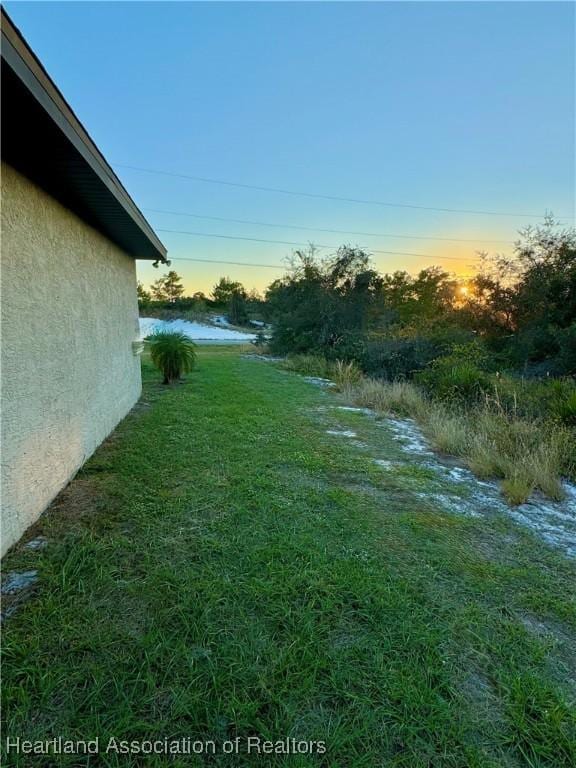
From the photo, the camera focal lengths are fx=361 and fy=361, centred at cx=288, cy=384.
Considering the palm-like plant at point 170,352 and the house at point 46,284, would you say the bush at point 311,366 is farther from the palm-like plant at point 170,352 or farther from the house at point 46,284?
the house at point 46,284

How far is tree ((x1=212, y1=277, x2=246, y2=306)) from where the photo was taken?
45.1 meters

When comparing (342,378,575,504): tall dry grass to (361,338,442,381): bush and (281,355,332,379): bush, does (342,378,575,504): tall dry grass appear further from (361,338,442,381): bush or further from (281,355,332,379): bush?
(281,355,332,379): bush

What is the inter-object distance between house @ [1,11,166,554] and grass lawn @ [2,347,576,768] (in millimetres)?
447

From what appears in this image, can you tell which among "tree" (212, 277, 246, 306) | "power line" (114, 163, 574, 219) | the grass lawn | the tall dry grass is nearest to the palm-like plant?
the tall dry grass

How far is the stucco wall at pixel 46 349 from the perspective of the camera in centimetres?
219

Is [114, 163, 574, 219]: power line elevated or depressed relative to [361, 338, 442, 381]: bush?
elevated

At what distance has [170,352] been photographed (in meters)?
8.04

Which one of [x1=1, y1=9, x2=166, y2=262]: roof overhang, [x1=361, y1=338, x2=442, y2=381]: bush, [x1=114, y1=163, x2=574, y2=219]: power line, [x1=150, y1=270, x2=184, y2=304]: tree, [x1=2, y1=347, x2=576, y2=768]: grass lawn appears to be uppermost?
[x1=114, y1=163, x2=574, y2=219]: power line

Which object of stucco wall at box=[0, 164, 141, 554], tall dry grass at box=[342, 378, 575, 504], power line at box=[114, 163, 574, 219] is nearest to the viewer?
stucco wall at box=[0, 164, 141, 554]

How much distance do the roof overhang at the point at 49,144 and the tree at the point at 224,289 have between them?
1667 inches

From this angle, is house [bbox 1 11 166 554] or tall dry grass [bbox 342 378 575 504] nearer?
house [bbox 1 11 166 554]

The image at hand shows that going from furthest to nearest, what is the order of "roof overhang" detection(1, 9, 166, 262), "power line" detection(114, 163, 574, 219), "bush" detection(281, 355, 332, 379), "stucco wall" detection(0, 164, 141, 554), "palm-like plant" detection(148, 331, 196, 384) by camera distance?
"power line" detection(114, 163, 574, 219)
"bush" detection(281, 355, 332, 379)
"palm-like plant" detection(148, 331, 196, 384)
"stucco wall" detection(0, 164, 141, 554)
"roof overhang" detection(1, 9, 166, 262)

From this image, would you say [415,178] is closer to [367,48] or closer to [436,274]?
[367,48]

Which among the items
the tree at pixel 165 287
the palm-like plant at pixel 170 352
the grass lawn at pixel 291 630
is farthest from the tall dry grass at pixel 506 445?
the tree at pixel 165 287
